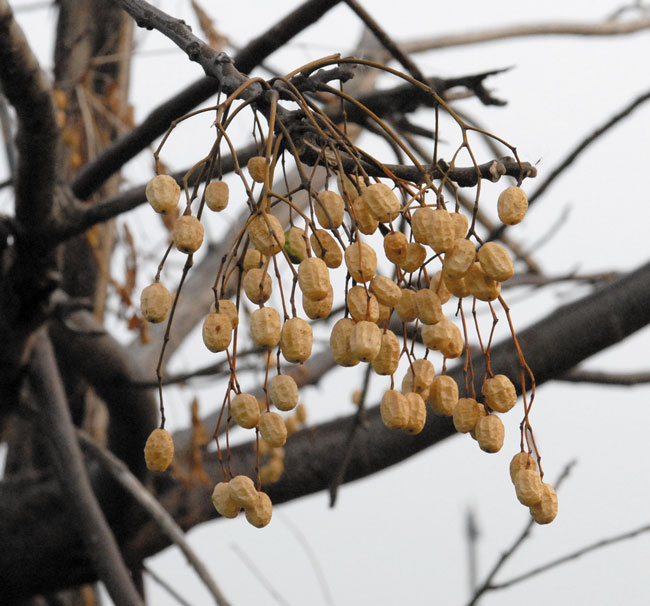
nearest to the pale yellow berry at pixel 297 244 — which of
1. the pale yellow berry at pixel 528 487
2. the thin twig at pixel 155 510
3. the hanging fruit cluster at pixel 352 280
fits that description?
the hanging fruit cluster at pixel 352 280

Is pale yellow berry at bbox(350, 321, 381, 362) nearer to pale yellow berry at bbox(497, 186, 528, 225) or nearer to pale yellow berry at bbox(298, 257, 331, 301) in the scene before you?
pale yellow berry at bbox(298, 257, 331, 301)

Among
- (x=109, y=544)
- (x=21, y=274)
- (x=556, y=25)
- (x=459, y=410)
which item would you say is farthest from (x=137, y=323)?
(x=556, y=25)

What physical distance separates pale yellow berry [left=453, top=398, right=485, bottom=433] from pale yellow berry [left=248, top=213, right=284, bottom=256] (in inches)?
10.0

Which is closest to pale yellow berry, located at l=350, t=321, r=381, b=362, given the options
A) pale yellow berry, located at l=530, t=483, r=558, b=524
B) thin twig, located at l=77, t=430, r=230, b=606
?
pale yellow berry, located at l=530, t=483, r=558, b=524

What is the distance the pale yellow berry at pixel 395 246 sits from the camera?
2.72 ft

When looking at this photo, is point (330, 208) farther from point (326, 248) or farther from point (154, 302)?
point (154, 302)

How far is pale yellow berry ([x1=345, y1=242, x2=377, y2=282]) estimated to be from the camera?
808 mm

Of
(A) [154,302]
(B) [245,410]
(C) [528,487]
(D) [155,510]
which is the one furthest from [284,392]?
(D) [155,510]

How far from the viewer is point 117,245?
2.99 metres

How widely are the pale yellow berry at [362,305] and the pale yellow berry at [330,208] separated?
71 millimetres

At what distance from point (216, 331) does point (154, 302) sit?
78mm

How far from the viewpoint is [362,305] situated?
807mm

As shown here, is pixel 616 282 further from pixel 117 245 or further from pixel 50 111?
pixel 117 245

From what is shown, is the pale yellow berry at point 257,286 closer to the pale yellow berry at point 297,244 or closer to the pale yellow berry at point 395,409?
the pale yellow berry at point 297,244
